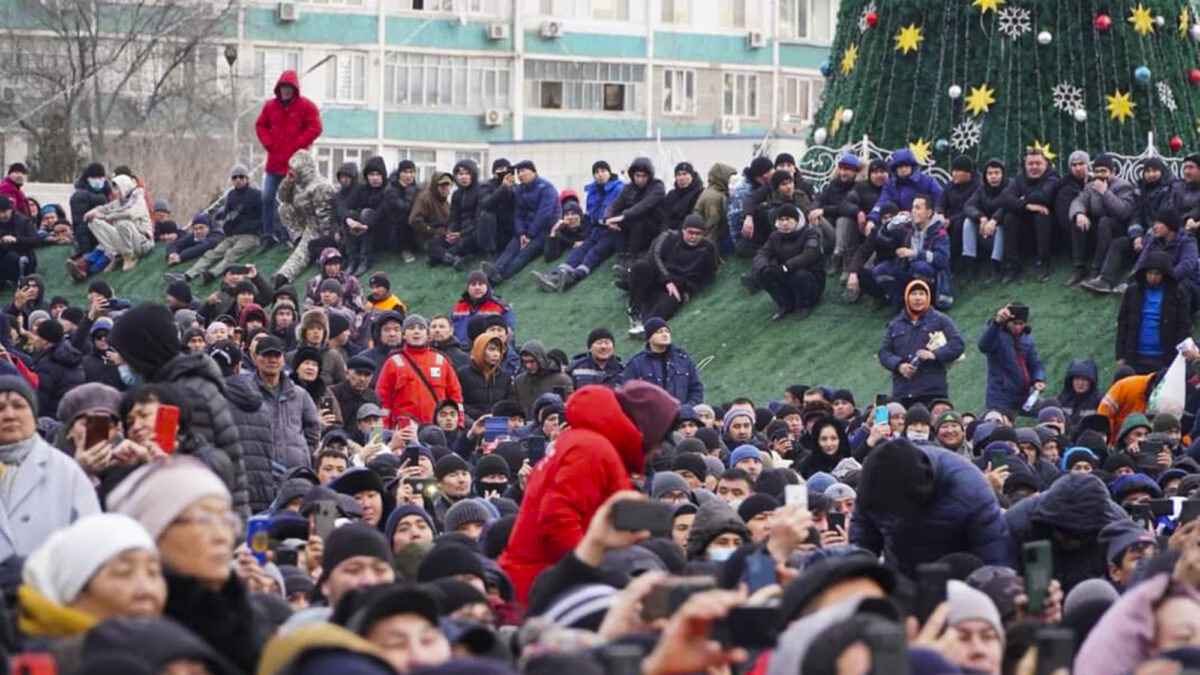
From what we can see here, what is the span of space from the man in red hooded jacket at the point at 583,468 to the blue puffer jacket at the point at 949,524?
3.41 ft

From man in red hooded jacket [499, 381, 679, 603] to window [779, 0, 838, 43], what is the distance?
58.7 meters

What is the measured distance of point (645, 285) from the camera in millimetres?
28562

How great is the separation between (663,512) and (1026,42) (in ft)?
63.6

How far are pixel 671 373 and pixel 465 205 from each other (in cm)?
821

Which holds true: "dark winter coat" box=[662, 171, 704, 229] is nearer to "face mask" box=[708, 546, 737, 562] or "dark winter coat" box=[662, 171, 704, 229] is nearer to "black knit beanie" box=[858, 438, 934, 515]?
"face mask" box=[708, 546, 737, 562]

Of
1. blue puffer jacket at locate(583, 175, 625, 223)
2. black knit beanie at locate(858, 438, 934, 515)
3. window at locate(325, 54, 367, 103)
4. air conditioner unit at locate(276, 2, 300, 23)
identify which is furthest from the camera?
window at locate(325, 54, 367, 103)

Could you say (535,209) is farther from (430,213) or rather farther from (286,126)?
(286,126)

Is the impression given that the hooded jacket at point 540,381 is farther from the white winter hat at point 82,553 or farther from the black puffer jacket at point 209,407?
the white winter hat at point 82,553

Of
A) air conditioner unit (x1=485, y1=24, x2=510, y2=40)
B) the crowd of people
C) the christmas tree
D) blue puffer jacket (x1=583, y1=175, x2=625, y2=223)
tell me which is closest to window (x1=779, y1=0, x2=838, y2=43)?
air conditioner unit (x1=485, y1=24, x2=510, y2=40)

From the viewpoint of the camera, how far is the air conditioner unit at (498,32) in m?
67.0

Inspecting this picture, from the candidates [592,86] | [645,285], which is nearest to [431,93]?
[592,86]

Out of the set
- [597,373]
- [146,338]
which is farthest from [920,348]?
[146,338]

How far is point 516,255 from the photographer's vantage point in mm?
30812

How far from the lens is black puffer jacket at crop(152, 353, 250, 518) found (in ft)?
42.1
